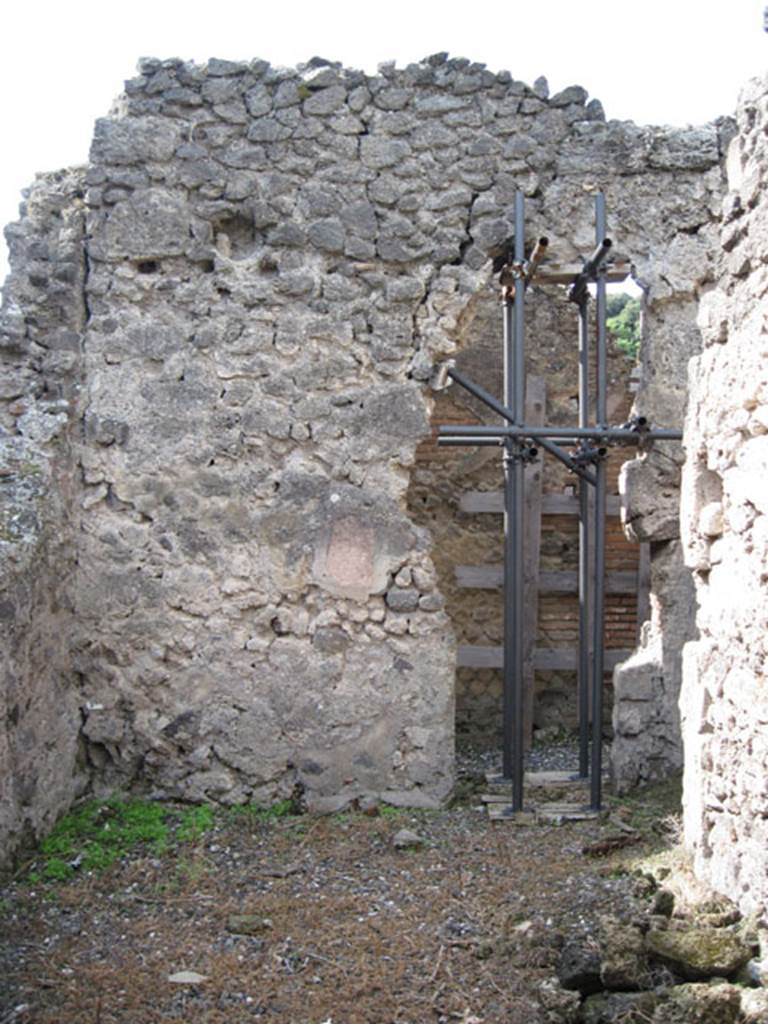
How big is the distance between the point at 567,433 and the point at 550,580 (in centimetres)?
262

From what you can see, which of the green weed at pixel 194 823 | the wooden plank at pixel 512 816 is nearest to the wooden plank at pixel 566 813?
the wooden plank at pixel 512 816

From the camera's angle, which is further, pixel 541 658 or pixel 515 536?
pixel 541 658

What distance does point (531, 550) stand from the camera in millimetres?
7766

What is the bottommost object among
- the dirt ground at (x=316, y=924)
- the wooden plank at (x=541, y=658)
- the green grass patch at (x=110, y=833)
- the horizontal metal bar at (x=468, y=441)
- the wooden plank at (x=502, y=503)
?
the dirt ground at (x=316, y=924)

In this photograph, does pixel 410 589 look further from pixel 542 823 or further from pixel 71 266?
A: pixel 71 266

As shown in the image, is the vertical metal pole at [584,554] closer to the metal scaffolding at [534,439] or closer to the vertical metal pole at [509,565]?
the metal scaffolding at [534,439]

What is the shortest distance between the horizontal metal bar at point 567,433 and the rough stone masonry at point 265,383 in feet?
0.82

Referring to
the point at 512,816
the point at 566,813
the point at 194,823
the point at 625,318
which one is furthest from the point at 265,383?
the point at 625,318

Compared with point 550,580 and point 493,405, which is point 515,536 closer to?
point 493,405

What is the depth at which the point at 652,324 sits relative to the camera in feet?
18.9

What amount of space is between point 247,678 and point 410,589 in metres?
0.91

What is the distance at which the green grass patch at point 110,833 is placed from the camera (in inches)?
179

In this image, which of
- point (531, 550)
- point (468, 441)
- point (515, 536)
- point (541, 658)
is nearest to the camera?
→ point (515, 536)

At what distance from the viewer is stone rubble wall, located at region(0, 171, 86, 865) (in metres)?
4.56
